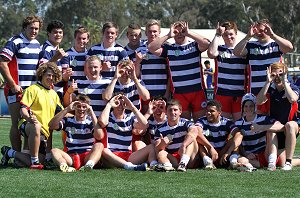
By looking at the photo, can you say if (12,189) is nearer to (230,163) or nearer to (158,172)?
(158,172)

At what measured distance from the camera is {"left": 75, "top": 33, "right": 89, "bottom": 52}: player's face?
10.6 meters

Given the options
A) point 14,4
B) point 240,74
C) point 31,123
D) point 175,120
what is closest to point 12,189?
point 31,123

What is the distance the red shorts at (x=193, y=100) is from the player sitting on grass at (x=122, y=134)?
0.83m

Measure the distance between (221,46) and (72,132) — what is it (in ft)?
8.20

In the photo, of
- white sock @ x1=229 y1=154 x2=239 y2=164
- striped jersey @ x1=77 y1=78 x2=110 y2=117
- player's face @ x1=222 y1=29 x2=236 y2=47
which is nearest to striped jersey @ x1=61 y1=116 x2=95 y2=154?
striped jersey @ x1=77 y1=78 x2=110 y2=117

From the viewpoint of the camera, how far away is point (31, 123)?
966cm

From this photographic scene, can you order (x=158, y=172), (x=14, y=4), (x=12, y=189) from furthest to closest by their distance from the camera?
1. (x=14, y=4)
2. (x=158, y=172)
3. (x=12, y=189)

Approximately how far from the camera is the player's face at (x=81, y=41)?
1061cm

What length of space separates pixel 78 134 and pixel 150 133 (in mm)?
1043

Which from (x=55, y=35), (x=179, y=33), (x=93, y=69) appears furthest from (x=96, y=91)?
(x=179, y=33)

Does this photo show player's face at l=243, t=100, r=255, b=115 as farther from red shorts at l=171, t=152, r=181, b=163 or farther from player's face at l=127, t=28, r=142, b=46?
player's face at l=127, t=28, r=142, b=46

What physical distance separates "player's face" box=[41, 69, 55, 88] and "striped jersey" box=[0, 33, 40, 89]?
56 cm

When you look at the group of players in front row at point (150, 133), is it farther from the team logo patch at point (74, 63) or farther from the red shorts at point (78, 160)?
the team logo patch at point (74, 63)

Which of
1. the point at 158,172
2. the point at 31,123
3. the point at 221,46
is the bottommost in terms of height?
the point at 158,172
